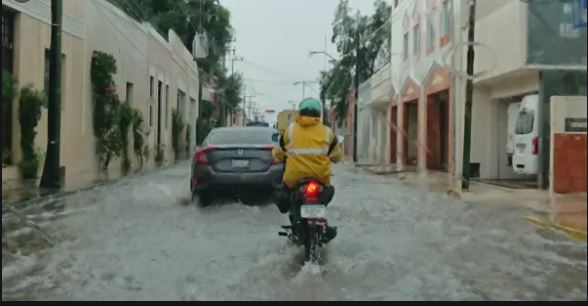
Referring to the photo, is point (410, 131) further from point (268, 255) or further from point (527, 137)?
point (268, 255)

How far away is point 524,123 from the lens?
16.1 m

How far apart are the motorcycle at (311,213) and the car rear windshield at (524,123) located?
9340 mm

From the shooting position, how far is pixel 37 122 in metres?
15.7

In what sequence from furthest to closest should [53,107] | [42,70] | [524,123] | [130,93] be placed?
[130,93] < [42,70] < [524,123] < [53,107]

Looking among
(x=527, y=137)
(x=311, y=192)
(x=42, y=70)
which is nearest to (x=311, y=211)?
(x=311, y=192)

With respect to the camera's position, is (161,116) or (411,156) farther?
(161,116)

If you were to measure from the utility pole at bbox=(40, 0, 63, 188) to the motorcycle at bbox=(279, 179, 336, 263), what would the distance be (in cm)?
894

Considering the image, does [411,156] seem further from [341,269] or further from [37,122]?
[341,269]

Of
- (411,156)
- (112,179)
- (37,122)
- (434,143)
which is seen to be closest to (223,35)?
(411,156)

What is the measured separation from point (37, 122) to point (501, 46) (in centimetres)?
972

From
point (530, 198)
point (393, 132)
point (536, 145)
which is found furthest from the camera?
point (393, 132)

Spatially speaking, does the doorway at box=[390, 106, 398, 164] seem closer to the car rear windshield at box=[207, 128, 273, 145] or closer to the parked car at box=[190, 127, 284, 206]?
the car rear windshield at box=[207, 128, 273, 145]

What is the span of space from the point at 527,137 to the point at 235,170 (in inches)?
261

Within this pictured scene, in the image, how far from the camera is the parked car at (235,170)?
1188cm
